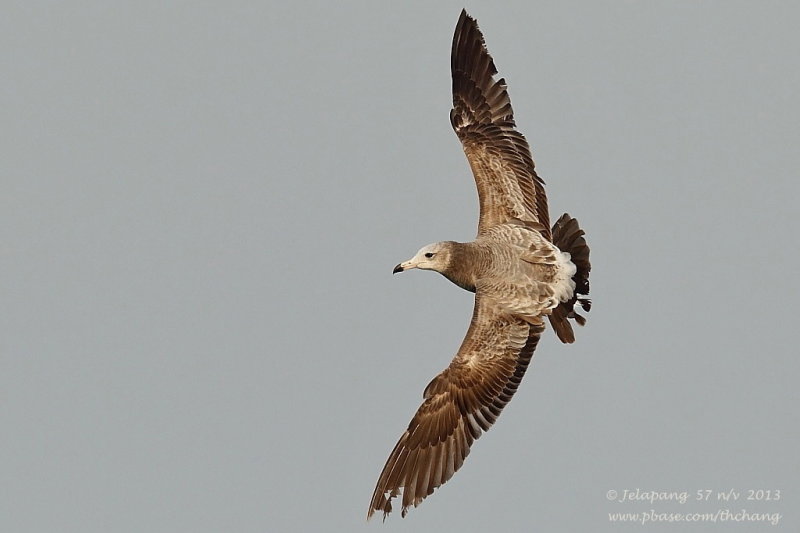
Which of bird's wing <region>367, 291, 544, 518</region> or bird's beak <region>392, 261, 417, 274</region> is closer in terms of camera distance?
bird's wing <region>367, 291, 544, 518</region>

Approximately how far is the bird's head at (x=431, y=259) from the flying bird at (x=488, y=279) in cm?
1

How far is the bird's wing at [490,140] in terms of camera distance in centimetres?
2008

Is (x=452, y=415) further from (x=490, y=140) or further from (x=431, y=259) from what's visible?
(x=490, y=140)

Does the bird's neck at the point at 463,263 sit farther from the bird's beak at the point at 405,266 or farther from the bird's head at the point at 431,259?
the bird's beak at the point at 405,266

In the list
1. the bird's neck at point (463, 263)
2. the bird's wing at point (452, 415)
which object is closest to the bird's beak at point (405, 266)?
the bird's neck at point (463, 263)

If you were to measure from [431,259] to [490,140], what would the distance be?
2.63 metres

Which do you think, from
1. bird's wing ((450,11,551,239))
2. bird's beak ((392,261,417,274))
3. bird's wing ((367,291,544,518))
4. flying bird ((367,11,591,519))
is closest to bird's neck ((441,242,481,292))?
flying bird ((367,11,591,519))

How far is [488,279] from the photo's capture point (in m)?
18.9

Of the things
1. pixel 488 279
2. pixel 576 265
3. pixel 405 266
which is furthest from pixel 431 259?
pixel 576 265

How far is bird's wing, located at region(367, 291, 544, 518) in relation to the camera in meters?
18.1

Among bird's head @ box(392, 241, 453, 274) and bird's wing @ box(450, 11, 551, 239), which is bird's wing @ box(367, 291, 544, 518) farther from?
bird's wing @ box(450, 11, 551, 239)

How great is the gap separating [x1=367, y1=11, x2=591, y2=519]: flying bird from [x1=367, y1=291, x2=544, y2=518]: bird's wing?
1 cm

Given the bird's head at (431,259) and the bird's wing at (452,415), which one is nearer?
the bird's wing at (452,415)

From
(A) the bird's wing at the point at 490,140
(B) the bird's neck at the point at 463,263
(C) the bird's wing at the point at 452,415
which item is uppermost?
(A) the bird's wing at the point at 490,140
